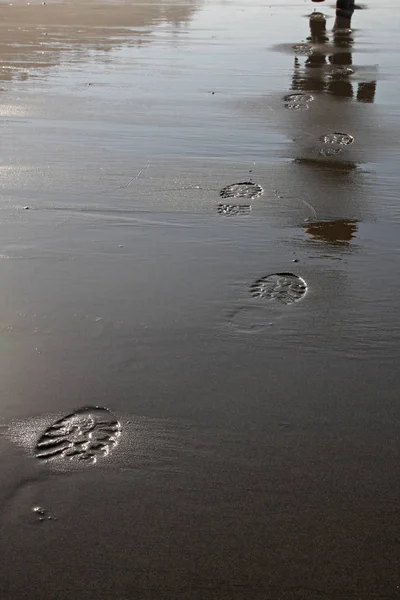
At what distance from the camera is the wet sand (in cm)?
200

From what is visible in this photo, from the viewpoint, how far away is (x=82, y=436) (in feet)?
7.97

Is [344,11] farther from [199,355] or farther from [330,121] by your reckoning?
[199,355]

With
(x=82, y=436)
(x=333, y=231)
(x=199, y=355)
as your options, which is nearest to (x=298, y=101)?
(x=333, y=231)

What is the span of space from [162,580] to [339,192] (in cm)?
328

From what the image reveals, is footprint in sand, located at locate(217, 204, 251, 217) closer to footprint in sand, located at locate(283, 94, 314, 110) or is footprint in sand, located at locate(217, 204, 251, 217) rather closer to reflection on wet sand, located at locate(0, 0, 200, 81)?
footprint in sand, located at locate(283, 94, 314, 110)

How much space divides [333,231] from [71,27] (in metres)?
9.32

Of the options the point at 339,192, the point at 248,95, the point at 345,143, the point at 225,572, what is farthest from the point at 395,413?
the point at 248,95

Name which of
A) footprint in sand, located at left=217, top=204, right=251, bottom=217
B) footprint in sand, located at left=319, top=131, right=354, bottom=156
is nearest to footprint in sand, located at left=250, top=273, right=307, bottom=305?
footprint in sand, located at left=217, top=204, right=251, bottom=217

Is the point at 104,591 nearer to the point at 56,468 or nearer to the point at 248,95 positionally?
the point at 56,468

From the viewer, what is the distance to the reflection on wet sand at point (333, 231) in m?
3.97

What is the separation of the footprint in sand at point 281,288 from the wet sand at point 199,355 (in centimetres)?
1

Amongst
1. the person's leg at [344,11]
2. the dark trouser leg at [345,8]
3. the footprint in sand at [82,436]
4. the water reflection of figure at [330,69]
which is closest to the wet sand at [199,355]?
the footprint in sand at [82,436]

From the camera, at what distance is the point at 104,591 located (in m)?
1.89

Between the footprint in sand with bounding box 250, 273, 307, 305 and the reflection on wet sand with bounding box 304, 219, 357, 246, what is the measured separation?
20.1 inches
